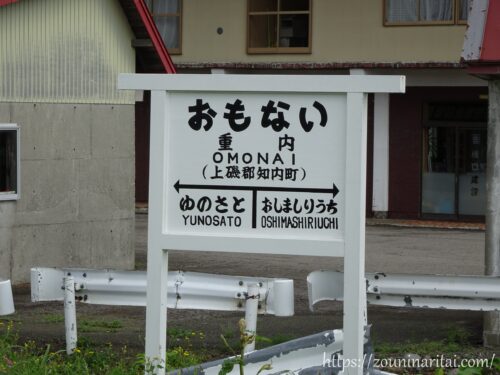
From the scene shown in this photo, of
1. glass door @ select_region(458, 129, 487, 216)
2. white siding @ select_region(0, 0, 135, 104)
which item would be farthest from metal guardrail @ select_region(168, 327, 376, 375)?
glass door @ select_region(458, 129, 487, 216)

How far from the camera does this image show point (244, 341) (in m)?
6.43

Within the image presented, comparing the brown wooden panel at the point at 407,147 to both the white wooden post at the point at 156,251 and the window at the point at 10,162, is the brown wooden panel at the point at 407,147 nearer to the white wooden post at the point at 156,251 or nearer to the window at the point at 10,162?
the window at the point at 10,162

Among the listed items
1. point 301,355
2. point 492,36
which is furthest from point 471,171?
point 301,355

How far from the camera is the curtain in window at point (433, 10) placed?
1120 inches

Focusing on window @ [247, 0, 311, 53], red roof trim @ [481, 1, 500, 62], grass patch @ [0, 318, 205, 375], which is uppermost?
window @ [247, 0, 311, 53]

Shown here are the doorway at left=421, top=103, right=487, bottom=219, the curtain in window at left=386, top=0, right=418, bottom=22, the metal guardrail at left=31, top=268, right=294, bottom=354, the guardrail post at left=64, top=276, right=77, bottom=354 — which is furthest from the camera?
the doorway at left=421, top=103, right=487, bottom=219

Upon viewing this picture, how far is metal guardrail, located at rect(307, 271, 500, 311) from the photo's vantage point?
10.1m

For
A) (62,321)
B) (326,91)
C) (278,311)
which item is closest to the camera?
(326,91)

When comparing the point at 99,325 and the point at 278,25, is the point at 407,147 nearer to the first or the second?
the point at 278,25

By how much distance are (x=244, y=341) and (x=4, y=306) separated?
321 cm

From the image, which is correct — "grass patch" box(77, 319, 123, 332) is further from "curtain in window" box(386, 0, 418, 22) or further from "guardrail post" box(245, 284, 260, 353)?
"curtain in window" box(386, 0, 418, 22)

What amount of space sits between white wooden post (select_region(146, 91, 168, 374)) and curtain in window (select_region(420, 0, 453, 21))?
22153 millimetres

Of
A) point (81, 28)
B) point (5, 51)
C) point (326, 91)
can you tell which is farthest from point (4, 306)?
point (81, 28)

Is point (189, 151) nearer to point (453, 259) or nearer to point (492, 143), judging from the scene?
point (492, 143)
